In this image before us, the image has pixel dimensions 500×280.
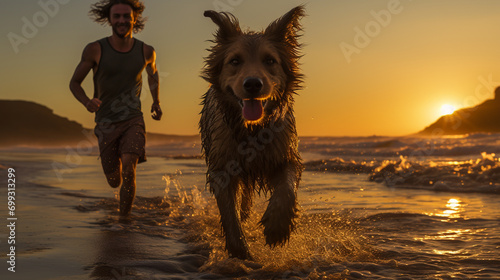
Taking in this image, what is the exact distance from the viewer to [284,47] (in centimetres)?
460

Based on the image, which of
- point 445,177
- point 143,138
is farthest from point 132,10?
point 445,177

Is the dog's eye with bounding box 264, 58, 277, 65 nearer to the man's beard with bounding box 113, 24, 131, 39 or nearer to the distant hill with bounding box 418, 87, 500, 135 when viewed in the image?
the man's beard with bounding box 113, 24, 131, 39

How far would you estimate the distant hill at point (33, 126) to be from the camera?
64.2 m

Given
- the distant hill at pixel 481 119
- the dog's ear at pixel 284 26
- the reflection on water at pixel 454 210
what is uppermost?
the distant hill at pixel 481 119

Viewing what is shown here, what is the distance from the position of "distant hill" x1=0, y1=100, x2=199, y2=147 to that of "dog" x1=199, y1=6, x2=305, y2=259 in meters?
54.8

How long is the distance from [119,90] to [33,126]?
69.3 metres

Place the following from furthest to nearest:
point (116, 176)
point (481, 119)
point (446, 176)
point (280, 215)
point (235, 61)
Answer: point (481, 119) → point (446, 176) → point (116, 176) → point (235, 61) → point (280, 215)

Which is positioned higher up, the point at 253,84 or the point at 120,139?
the point at 253,84

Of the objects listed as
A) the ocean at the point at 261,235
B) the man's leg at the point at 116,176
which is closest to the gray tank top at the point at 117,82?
the man's leg at the point at 116,176

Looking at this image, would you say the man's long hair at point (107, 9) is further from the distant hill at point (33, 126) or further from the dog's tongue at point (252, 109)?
the distant hill at point (33, 126)

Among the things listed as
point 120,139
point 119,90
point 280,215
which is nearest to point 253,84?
point 280,215

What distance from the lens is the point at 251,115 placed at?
4254mm

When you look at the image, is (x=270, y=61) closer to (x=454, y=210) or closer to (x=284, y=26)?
(x=284, y=26)

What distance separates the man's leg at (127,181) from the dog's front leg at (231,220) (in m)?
2.07
